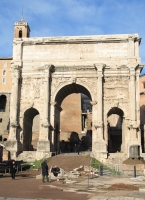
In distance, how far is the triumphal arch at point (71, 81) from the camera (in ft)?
94.0

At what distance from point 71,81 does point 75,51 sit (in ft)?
10.0

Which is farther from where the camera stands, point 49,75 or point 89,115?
point 89,115

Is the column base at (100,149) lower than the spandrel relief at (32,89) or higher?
lower

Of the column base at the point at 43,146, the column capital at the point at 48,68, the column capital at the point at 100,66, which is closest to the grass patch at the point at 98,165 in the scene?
the column base at the point at 43,146

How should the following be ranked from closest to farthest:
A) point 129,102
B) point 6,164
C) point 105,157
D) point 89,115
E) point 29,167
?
point 6,164, point 29,167, point 105,157, point 129,102, point 89,115

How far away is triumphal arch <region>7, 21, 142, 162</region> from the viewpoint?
1128 inches

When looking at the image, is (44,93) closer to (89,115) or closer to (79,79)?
(79,79)

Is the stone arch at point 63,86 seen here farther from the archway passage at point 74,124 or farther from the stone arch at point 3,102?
the stone arch at point 3,102

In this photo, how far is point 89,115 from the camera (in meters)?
53.9

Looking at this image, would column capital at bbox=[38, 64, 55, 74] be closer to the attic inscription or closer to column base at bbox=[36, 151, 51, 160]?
the attic inscription

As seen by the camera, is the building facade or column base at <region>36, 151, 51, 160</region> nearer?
column base at <region>36, 151, 51, 160</region>

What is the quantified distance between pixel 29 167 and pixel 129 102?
10.9 m

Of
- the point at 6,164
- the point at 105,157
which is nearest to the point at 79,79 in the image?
the point at 105,157

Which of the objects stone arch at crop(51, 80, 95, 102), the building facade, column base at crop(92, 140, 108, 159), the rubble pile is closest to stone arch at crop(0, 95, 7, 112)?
the building facade
